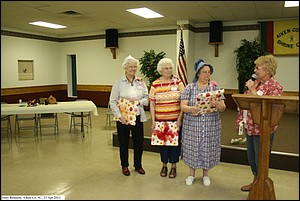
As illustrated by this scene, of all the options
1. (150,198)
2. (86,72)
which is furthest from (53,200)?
(86,72)

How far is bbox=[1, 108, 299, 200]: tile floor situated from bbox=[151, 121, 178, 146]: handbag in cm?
40

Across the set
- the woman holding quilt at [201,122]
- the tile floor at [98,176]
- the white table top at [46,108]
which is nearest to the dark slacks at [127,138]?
the tile floor at [98,176]

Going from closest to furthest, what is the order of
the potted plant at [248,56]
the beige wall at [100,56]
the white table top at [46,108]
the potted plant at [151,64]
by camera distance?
1. the white table top at [46,108]
2. the potted plant at [248,56]
3. the beige wall at [100,56]
4. the potted plant at [151,64]

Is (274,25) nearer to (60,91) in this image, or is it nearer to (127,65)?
(127,65)

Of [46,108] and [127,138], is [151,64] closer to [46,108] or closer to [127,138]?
[46,108]

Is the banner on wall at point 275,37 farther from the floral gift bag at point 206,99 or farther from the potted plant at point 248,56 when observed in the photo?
the floral gift bag at point 206,99

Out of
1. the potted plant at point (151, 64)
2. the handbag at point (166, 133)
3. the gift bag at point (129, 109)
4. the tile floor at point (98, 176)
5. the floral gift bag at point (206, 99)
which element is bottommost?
the tile floor at point (98, 176)

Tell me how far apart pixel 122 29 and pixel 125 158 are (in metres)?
6.46

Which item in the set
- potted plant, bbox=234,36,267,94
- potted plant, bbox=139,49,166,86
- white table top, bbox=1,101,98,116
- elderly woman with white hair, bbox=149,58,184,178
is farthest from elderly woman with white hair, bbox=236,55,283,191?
potted plant, bbox=139,49,166,86

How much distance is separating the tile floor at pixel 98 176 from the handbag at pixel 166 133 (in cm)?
40

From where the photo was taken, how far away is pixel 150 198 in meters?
1.89

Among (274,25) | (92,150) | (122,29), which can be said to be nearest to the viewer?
(92,150)

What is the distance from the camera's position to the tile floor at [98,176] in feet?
6.84

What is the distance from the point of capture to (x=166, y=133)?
3.01 meters
